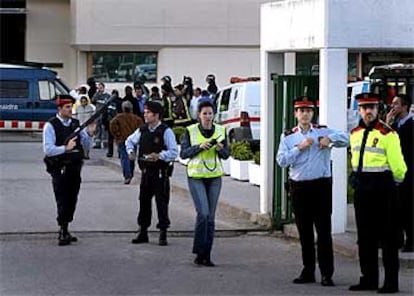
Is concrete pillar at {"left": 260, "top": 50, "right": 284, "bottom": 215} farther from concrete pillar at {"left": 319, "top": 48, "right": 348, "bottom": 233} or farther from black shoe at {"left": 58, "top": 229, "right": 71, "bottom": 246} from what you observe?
black shoe at {"left": 58, "top": 229, "right": 71, "bottom": 246}

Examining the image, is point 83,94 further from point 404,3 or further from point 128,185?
point 404,3

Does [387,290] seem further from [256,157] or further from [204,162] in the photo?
[256,157]

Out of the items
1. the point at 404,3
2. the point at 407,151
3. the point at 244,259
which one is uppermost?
the point at 404,3

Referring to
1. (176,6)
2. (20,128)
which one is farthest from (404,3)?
(176,6)

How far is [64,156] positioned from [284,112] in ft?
9.68

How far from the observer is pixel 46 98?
109 feet

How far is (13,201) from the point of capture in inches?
699

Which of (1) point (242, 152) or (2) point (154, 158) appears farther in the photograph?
(1) point (242, 152)

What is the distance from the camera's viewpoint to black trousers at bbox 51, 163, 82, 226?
13.1 meters

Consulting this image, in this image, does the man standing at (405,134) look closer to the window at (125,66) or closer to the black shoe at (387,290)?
the black shoe at (387,290)

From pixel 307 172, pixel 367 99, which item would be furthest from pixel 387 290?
pixel 367 99

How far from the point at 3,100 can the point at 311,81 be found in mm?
20787

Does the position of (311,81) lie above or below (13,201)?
above

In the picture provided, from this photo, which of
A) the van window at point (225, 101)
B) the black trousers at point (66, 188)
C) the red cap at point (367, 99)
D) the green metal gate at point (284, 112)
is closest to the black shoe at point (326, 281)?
the red cap at point (367, 99)
